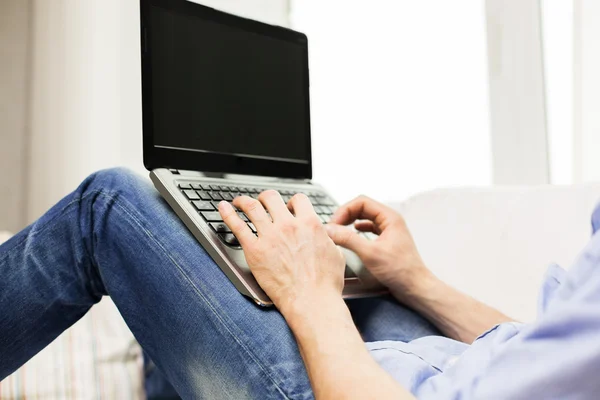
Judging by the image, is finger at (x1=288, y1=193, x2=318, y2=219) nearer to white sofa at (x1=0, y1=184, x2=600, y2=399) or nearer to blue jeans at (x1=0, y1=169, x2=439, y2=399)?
blue jeans at (x1=0, y1=169, x2=439, y2=399)

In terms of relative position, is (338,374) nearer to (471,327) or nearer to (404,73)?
(471,327)

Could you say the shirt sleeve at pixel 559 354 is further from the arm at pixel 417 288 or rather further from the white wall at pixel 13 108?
the white wall at pixel 13 108

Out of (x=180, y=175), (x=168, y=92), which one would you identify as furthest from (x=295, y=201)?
(x=168, y=92)

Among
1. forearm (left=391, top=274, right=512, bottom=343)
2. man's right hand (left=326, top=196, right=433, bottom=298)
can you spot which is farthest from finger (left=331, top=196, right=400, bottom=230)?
forearm (left=391, top=274, right=512, bottom=343)

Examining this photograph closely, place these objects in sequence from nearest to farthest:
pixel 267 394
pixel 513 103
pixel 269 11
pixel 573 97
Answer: pixel 267 394 < pixel 573 97 < pixel 513 103 < pixel 269 11

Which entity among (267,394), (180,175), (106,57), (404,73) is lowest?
(267,394)

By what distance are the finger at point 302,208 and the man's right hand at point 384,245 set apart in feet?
0.37

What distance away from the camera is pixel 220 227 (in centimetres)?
71

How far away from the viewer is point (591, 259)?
47 centimetres

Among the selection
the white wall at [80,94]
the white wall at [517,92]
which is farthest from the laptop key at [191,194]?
the white wall at [80,94]

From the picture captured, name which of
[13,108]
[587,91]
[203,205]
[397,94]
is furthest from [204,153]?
[13,108]

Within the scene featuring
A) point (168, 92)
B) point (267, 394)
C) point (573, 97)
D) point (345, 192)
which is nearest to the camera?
point (267, 394)

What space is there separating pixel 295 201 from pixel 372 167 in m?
1.53

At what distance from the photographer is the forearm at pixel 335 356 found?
523mm
